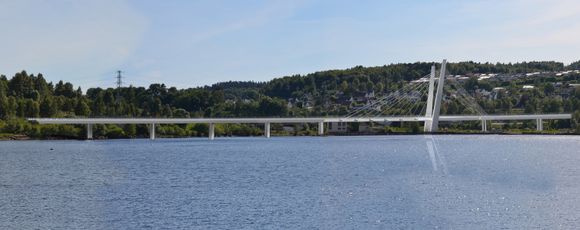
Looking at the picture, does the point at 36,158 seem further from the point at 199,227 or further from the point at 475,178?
the point at 199,227

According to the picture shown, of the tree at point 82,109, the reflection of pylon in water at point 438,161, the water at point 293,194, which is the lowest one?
the water at point 293,194

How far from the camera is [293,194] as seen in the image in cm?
4428

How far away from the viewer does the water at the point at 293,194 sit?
1372 inches

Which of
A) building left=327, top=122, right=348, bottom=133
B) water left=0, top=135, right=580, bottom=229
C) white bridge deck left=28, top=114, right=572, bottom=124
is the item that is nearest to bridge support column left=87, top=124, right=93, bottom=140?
white bridge deck left=28, top=114, right=572, bottom=124

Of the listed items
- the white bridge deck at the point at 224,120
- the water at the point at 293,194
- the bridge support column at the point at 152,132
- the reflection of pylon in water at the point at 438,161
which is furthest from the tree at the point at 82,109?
the reflection of pylon in water at the point at 438,161

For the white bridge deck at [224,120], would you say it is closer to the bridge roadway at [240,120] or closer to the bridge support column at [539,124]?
the bridge roadway at [240,120]

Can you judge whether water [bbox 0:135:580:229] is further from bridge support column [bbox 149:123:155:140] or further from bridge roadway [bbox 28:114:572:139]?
bridge support column [bbox 149:123:155:140]

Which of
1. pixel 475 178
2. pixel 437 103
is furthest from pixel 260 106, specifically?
pixel 475 178

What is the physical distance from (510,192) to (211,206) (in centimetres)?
1506

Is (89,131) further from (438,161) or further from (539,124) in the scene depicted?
(438,161)

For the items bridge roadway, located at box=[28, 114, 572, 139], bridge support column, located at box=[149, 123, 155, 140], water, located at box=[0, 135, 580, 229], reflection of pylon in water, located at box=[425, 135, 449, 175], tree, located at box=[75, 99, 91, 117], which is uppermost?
tree, located at box=[75, 99, 91, 117]

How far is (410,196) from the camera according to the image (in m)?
42.8

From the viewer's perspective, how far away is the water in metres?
34.8

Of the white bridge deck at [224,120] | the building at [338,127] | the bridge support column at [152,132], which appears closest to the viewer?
the white bridge deck at [224,120]
